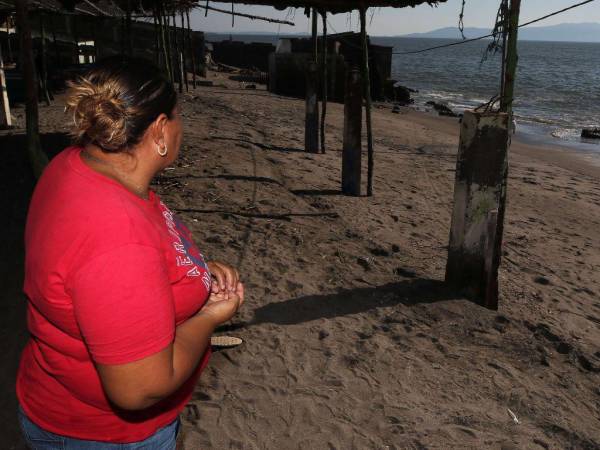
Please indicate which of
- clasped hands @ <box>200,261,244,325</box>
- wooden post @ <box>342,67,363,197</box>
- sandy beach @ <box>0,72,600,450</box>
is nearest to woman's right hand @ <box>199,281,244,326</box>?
clasped hands @ <box>200,261,244,325</box>

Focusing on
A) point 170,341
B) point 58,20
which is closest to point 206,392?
point 170,341

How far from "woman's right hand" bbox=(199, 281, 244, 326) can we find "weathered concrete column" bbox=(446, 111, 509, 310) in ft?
12.4

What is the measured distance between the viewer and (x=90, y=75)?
1.33 meters

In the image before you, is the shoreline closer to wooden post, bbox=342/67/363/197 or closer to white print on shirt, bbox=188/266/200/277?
wooden post, bbox=342/67/363/197

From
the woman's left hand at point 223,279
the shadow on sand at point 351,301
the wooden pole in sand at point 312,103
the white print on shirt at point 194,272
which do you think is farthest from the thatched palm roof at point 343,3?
the white print on shirt at point 194,272

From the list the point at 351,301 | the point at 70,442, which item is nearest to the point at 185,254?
the point at 70,442

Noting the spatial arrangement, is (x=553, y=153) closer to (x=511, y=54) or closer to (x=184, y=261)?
(x=511, y=54)

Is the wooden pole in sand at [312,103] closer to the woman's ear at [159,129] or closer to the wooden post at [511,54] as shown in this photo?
the wooden post at [511,54]

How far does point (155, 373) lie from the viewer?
121 centimetres

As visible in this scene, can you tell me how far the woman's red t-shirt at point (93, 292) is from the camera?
1135mm

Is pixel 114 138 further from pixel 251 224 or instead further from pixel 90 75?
pixel 251 224

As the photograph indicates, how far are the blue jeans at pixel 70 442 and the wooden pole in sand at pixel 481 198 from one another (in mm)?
4067

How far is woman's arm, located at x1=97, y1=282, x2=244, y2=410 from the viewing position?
118 centimetres

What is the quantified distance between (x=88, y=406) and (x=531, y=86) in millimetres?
52908
